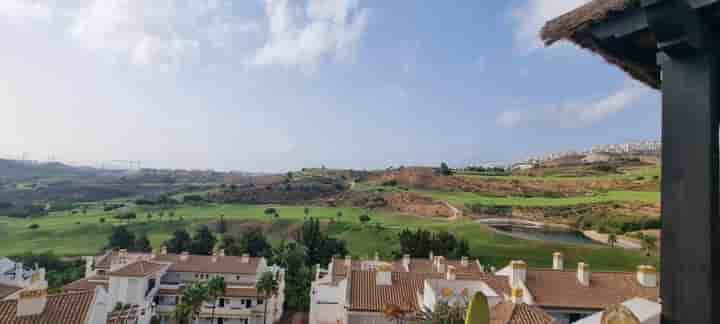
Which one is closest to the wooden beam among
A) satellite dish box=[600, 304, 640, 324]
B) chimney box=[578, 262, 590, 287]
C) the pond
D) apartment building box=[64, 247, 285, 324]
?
satellite dish box=[600, 304, 640, 324]

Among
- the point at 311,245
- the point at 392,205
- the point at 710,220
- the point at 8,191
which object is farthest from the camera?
the point at 8,191

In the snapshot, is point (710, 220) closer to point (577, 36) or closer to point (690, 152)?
point (690, 152)

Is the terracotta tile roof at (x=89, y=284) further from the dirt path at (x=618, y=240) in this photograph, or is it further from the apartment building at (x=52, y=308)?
the dirt path at (x=618, y=240)

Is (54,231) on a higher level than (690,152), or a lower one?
lower

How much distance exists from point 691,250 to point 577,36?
65.0 inches

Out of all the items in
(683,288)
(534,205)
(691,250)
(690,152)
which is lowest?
(534,205)

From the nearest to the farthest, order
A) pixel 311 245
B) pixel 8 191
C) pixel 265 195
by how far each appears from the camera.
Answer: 1. pixel 311 245
2. pixel 265 195
3. pixel 8 191

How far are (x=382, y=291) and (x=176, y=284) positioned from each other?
22.1 m

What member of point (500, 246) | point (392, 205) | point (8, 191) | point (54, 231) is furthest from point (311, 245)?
point (8, 191)

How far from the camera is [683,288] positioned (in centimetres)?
246

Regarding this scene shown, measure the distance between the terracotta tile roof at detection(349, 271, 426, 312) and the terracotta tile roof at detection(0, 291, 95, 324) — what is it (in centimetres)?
1004

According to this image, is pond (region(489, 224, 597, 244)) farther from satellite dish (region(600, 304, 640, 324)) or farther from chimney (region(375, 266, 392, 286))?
satellite dish (region(600, 304, 640, 324))

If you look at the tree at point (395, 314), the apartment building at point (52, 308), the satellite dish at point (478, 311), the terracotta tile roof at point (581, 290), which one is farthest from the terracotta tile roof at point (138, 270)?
the satellite dish at point (478, 311)

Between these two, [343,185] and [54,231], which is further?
[343,185]
